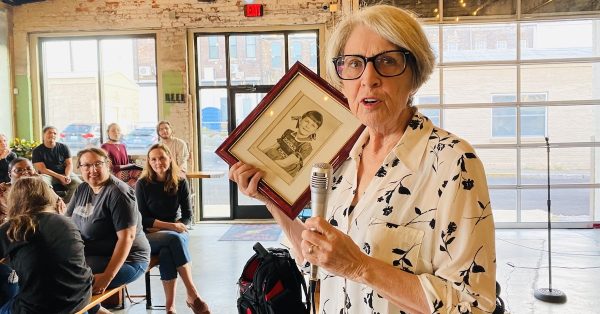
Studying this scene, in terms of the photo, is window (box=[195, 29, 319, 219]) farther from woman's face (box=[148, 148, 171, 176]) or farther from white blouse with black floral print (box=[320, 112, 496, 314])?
white blouse with black floral print (box=[320, 112, 496, 314])

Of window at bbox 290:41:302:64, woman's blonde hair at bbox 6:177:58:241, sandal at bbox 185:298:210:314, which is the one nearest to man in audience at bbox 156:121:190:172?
window at bbox 290:41:302:64

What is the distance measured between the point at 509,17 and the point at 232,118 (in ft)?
17.0

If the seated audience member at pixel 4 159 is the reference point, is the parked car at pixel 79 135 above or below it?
above

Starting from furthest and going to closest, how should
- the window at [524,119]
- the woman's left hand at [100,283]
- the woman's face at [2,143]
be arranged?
the window at [524,119] → the woman's face at [2,143] → the woman's left hand at [100,283]

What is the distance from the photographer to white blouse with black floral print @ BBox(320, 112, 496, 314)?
0.96 m

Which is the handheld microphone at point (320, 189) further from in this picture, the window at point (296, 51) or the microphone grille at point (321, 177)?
the window at point (296, 51)

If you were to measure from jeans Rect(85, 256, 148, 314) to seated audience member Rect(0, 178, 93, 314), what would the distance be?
1.80 ft

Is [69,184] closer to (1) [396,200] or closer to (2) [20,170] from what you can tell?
(2) [20,170]

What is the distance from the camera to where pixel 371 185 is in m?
1.15

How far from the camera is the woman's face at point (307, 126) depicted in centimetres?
127

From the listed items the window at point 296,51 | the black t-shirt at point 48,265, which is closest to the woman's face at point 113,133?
the window at point 296,51

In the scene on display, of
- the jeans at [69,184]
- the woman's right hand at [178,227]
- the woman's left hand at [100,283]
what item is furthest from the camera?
the jeans at [69,184]

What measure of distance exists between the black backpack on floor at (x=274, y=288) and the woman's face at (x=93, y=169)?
173 cm

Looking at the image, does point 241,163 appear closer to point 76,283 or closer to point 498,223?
point 76,283
